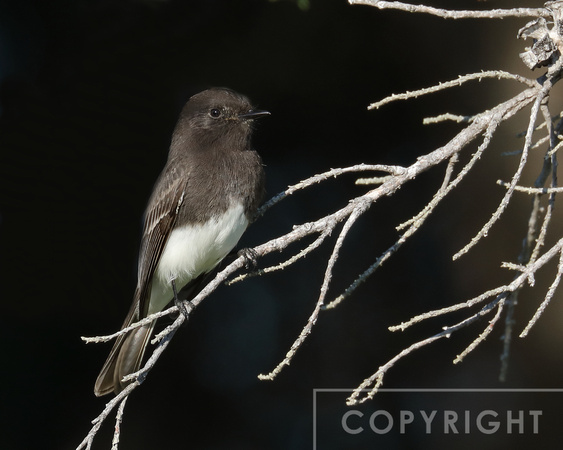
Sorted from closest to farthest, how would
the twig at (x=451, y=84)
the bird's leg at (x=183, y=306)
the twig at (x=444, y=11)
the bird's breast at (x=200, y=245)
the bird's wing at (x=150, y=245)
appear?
the twig at (x=444, y=11) < the twig at (x=451, y=84) < the bird's leg at (x=183, y=306) < the bird's breast at (x=200, y=245) < the bird's wing at (x=150, y=245)

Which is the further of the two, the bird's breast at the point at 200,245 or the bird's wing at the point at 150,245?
the bird's wing at the point at 150,245

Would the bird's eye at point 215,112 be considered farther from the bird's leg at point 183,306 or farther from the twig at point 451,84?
the twig at point 451,84

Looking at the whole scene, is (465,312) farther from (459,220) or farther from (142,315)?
(142,315)

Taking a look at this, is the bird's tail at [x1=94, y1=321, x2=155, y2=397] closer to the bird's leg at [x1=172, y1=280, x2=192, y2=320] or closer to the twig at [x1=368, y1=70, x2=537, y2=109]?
the bird's leg at [x1=172, y1=280, x2=192, y2=320]

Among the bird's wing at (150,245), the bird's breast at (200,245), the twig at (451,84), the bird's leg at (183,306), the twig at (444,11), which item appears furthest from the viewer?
the bird's wing at (150,245)

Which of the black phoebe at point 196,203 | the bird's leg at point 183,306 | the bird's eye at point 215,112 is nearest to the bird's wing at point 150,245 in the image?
the black phoebe at point 196,203

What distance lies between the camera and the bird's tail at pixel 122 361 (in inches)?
140

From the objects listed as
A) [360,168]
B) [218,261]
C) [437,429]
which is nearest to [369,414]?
[437,429]

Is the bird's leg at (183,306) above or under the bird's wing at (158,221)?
under

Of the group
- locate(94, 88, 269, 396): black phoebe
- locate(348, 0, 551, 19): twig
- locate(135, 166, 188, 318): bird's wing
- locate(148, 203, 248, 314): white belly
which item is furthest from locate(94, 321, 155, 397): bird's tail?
locate(348, 0, 551, 19): twig

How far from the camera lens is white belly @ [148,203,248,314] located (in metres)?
3.46

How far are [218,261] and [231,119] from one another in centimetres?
66

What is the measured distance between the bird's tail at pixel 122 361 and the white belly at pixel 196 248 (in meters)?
0.25

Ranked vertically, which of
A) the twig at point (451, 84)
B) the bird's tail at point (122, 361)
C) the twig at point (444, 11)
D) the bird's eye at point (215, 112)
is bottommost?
the bird's tail at point (122, 361)
